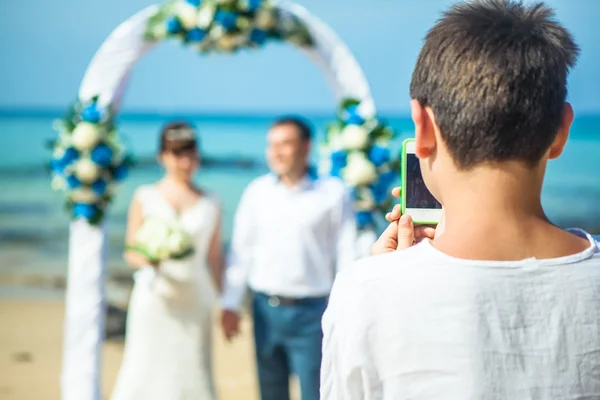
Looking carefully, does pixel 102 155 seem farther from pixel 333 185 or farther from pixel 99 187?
pixel 333 185

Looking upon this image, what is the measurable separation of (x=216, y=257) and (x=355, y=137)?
4.36 ft

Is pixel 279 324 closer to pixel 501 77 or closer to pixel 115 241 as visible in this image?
pixel 501 77

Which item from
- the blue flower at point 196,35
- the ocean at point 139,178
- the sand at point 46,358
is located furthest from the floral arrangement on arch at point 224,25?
the ocean at point 139,178

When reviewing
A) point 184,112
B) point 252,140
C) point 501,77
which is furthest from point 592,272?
point 184,112

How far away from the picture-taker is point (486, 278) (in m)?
1.28

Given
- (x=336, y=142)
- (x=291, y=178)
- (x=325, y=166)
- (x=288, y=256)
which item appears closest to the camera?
(x=288, y=256)

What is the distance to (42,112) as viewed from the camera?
124 feet

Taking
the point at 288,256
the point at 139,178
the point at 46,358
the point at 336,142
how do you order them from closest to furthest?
the point at 288,256
the point at 336,142
the point at 46,358
the point at 139,178

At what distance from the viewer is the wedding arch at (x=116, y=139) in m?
5.71

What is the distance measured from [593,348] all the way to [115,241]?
17120 millimetres

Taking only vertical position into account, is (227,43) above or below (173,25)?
below

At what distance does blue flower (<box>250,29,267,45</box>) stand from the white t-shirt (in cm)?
468

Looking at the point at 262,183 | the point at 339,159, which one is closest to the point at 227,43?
the point at 262,183

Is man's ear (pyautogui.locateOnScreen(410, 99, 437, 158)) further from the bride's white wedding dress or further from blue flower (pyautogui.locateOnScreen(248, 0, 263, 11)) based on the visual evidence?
the bride's white wedding dress
